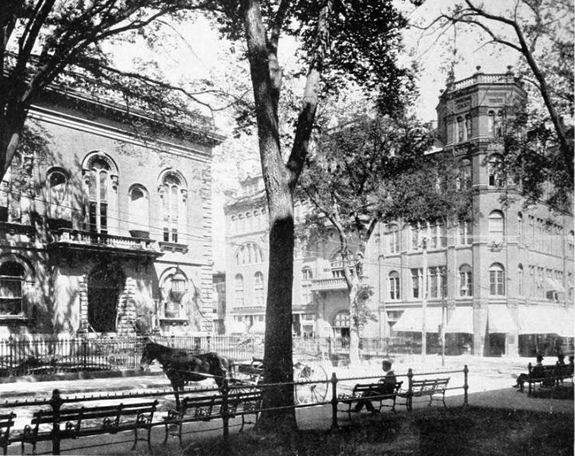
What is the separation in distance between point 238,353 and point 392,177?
839 cm

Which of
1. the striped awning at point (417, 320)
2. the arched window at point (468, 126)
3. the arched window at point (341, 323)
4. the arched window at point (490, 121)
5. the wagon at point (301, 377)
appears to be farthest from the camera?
the arched window at point (341, 323)

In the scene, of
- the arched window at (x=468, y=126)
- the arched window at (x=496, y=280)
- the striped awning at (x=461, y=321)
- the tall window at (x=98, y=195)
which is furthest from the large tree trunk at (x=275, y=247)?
the striped awning at (x=461, y=321)

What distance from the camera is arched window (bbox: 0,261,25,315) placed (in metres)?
8.61

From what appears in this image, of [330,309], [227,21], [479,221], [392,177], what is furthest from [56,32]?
[330,309]

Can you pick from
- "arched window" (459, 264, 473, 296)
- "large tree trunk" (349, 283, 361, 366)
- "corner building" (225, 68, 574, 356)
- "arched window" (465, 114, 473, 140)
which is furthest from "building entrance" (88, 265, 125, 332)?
"arched window" (459, 264, 473, 296)

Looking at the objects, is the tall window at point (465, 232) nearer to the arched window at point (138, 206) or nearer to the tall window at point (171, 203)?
the tall window at point (171, 203)

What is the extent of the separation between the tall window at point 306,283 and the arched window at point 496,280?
16722mm

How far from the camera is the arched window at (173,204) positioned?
1114cm

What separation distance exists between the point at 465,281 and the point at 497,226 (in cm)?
417

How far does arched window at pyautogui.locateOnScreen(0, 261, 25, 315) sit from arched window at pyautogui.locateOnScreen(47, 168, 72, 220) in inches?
44.5

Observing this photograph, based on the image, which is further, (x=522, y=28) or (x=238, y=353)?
(x=238, y=353)

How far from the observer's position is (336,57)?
10703mm

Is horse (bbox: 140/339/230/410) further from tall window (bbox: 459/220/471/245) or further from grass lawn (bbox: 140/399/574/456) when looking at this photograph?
tall window (bbox: 459/220/471/245)

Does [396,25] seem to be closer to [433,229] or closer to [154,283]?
[154,283]
